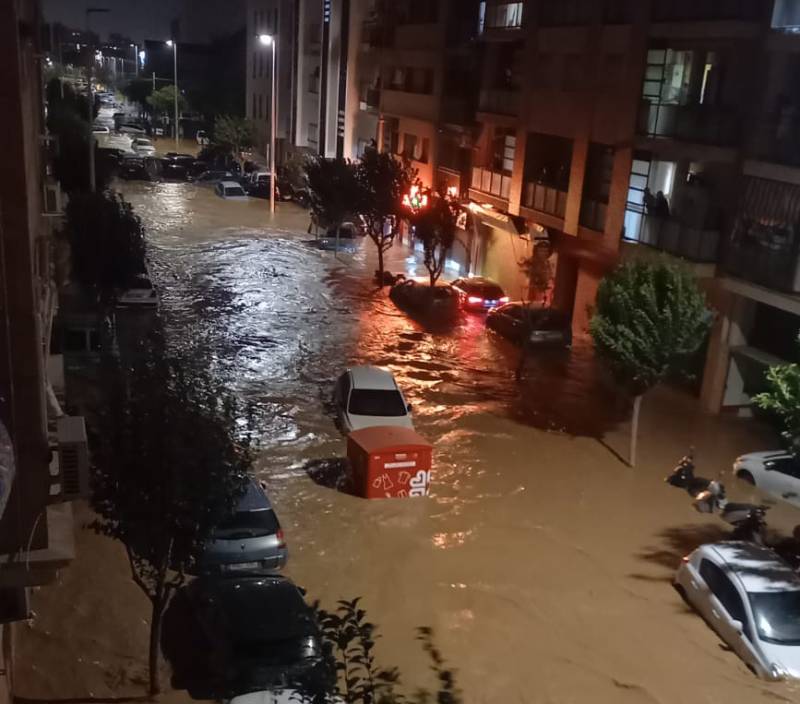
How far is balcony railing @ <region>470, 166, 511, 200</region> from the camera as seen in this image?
3072cm

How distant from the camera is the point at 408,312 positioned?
94.7 ft

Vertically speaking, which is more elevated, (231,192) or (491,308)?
(231,192)

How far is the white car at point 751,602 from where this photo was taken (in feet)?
35.2

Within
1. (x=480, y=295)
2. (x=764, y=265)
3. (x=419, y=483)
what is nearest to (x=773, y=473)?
(x=764, y=265)

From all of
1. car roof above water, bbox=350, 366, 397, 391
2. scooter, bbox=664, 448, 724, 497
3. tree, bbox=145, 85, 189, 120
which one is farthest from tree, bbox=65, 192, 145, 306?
tree, bbox=145, 85, 189, 120

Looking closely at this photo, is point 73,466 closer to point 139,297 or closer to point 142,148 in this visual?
point 139,297

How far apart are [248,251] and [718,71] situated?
840 inches

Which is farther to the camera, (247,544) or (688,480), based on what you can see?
(688,480)

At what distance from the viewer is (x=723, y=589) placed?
458 inches

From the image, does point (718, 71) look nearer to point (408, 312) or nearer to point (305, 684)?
point (408, 312)

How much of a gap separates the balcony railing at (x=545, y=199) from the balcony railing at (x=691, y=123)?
4.25m

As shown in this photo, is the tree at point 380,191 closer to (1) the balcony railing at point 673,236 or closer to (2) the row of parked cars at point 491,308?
(2) the row of parked cars at point 491,308

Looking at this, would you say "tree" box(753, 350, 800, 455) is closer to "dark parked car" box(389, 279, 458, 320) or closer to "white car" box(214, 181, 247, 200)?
"dark parked car" box(389, 279, 458, 320)

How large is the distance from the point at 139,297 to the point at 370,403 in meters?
11.7
